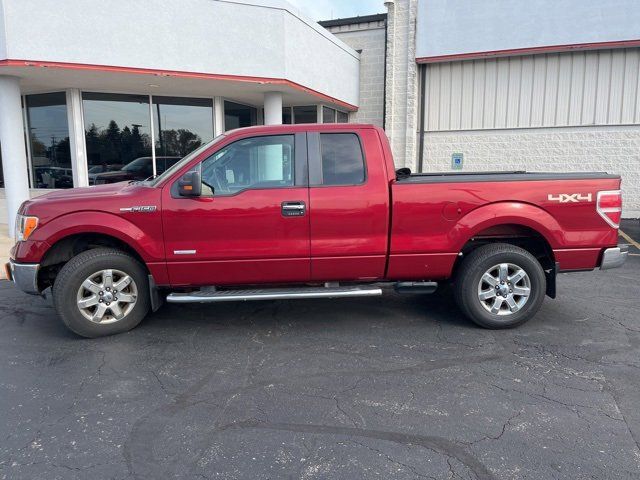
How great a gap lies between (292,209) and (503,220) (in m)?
2.08

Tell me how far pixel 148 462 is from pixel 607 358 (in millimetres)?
3789

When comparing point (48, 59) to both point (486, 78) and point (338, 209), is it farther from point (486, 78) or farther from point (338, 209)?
point (486, 78)

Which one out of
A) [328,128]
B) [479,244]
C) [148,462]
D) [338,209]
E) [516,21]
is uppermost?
[516,21]

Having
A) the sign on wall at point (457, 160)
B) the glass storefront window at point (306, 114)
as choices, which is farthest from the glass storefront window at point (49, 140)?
the sign on wall at point (457, 160)

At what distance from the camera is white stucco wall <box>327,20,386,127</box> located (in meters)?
14.8

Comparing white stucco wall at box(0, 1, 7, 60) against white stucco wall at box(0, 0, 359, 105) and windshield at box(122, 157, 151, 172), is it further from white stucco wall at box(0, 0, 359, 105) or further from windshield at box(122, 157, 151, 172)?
windshield at box(122, 157, 151, 172)

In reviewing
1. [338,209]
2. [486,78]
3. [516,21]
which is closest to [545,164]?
[486,78]

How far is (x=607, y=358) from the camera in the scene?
4.34 meters

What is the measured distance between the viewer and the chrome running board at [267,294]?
187 inches

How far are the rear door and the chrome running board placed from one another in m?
0.18

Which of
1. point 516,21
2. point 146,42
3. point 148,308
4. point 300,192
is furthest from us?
point 516,21

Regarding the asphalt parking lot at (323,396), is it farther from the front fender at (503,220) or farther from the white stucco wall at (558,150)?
the white stucco wall at (558,150)

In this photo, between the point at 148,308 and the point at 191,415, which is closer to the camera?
the point at 191,415

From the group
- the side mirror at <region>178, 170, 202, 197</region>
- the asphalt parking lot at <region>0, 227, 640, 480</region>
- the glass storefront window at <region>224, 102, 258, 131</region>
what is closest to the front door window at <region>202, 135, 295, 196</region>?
the side mirror at <region>178, 170, 202, 197</region>
